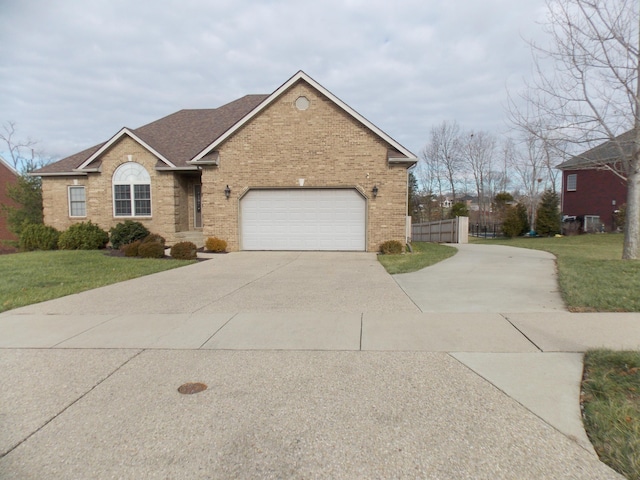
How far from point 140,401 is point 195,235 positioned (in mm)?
16092

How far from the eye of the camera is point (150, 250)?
1409 cm

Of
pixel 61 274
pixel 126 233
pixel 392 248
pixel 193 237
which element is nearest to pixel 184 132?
pixel 193 237

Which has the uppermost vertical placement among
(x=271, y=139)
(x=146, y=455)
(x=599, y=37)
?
(x=599, y=37)

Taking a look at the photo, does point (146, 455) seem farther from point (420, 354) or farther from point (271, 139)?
point (271, 139)

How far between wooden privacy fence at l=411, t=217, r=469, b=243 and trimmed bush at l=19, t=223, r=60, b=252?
21451 mm

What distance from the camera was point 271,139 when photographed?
617 inches

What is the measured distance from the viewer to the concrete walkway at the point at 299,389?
101 inches

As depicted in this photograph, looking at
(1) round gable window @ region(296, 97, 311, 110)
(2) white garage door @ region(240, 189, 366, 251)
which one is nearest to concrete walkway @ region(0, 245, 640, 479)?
(2) white garage door @ region(240, 189, 366, 251)

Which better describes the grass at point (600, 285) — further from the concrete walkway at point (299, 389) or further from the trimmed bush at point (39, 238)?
the trimmed bush at point (39, 238)

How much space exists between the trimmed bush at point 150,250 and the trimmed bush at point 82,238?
4.20m

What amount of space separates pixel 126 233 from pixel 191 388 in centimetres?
1475

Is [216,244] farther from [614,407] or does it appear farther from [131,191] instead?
[614,407]

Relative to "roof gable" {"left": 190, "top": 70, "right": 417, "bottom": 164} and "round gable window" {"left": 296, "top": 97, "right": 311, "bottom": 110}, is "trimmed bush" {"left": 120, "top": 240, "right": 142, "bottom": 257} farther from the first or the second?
"round gable window" {"left": 296, "top": 97, "right": 311, "bottom": 110}

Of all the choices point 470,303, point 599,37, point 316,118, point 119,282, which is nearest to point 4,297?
point 119,282
